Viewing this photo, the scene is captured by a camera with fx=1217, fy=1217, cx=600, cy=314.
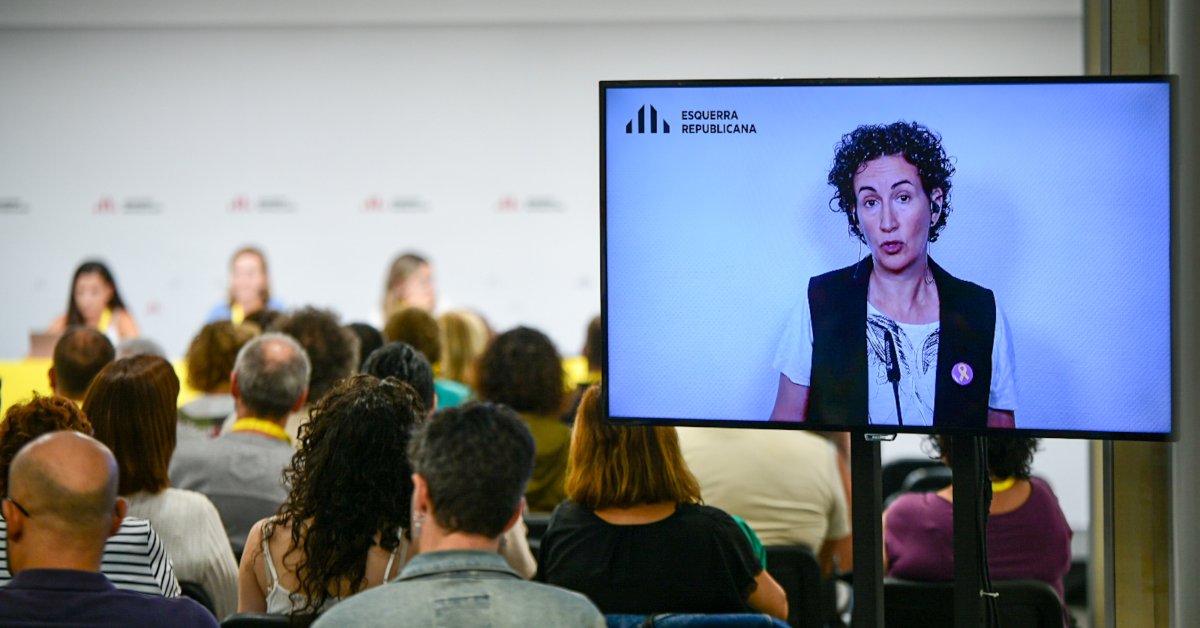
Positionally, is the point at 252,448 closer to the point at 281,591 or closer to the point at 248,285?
the point at 281,591

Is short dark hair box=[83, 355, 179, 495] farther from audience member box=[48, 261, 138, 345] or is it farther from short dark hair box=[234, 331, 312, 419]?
audience member box=[48, 261, 138, 345]

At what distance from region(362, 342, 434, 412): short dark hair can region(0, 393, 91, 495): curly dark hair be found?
40.5 inches

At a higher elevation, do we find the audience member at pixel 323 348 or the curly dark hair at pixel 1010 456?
the audience member at pixel 323 348

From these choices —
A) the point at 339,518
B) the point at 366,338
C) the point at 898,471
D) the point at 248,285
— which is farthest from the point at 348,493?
the point at 248,285

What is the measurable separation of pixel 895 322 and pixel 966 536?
0.42 m

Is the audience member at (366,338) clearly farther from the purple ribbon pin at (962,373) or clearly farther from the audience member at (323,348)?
the purple ribbon pin at (962,373)

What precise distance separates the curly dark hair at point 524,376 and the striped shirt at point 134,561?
5.87 feet

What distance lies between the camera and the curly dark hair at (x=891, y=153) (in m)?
2.12

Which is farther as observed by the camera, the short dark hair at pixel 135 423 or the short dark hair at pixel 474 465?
the short dark hair at pixel 135 423

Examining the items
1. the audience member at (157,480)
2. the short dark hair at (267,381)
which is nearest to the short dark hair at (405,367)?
the short dark hair at (267,381)

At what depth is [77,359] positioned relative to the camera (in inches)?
153

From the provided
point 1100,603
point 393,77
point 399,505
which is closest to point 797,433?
point 1100,603

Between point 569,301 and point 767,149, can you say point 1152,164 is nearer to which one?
point 767,149

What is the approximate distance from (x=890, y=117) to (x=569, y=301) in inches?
255
